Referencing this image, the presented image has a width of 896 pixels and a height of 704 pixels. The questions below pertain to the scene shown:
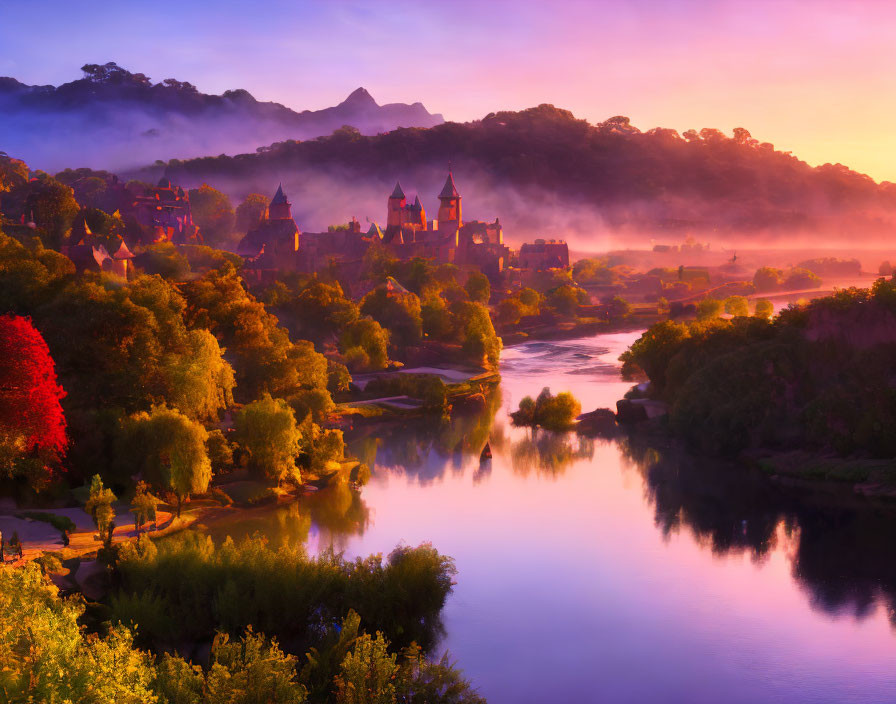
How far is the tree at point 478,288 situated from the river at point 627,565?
59554 mm

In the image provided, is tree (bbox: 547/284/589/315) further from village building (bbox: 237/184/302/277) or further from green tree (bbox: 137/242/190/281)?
green tree (bbox: 137/242/190/281)

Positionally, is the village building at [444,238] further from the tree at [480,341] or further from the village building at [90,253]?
the tree at [480,341]

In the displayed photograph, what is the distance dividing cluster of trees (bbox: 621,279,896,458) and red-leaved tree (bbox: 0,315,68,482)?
36.6 meters

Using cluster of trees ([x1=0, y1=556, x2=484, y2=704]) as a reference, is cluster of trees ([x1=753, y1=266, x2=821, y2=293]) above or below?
above

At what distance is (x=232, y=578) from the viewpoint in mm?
26391

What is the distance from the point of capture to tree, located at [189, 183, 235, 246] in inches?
6481

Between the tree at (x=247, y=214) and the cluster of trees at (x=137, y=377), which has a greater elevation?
the tree at (x=247, y=214)

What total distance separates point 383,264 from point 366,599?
3626 inches

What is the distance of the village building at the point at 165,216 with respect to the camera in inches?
4991

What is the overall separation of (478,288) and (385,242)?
22005 mm

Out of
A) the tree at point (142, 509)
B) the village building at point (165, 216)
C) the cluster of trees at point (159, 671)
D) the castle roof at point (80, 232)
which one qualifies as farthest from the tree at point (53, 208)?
the cluster of trees at point (159, 671)

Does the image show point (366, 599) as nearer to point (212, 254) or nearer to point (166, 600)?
point (166, 600)

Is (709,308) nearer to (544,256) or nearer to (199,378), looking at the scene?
(544,256)

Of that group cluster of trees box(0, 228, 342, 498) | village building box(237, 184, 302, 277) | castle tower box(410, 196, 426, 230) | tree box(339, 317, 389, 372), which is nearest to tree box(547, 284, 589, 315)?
castle tower box(410, 196, 426, 230)
